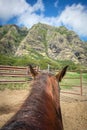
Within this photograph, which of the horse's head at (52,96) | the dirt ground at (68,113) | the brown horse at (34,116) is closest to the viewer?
the brown horse at (34,116)

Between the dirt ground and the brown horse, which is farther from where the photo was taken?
the dirt ground

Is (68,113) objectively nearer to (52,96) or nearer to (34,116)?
(52,96)

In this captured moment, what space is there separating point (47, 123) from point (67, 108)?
7238 millimetres

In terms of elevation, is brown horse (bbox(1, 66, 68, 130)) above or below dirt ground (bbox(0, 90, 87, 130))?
above

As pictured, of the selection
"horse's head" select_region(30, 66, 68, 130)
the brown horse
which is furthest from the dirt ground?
the brown horse

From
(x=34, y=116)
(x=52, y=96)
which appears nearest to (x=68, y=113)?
(x=52, y=96)

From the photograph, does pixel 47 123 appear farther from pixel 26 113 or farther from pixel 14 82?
pixel 14 82

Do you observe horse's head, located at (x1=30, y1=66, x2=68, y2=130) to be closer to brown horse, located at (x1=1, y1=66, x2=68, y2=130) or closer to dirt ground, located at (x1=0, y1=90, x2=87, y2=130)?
brown horse, located at (x1=1, y1=66, x2=68, y2=130)

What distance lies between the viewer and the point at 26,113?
1188 mm

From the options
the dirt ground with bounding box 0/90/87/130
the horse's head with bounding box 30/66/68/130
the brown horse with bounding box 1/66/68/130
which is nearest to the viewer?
the brown horse with bounding box 1/66/68/130

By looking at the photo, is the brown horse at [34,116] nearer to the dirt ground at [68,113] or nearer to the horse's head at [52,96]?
the horse's head at [52,96]

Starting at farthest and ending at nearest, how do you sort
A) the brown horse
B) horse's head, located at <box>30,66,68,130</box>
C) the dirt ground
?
the dirt ground
horse's head, located at <box>30,66,68,130</box>
the brown horse

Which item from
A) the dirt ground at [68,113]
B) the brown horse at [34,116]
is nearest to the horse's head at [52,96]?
the brown horse at [34,116]

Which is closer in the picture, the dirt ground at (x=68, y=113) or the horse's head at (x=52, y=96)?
the horse's head at (x=52, y=96)
